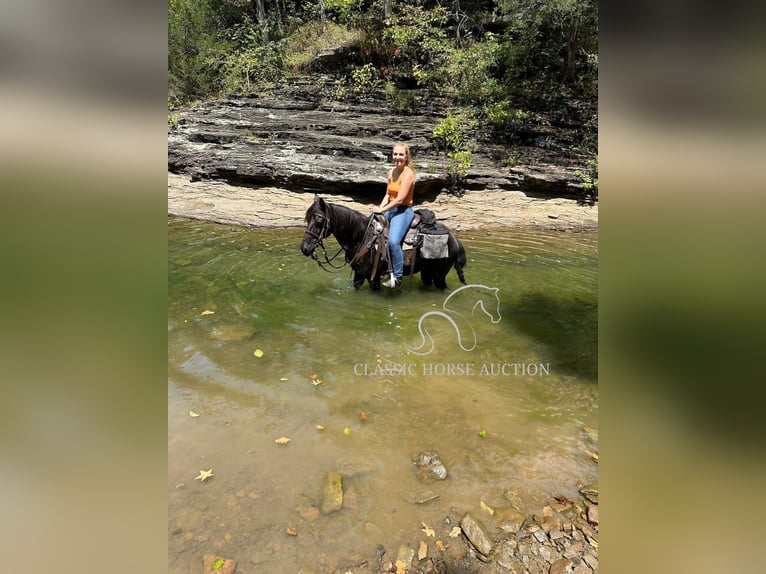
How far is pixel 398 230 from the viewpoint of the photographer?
5738 mm

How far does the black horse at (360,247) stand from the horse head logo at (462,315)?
0.45m

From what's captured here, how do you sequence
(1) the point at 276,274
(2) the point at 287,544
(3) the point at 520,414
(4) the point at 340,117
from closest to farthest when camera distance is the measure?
1. (2) the point at 287,544
2. (3) the point at 520,414
3. (1) the point at 276,274
4. (4) the point at 340,117

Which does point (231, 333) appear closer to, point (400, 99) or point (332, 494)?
point (332, 494)

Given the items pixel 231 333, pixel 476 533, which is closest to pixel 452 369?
pixel 476 533

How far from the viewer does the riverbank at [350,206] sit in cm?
1231

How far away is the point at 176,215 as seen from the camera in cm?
1219

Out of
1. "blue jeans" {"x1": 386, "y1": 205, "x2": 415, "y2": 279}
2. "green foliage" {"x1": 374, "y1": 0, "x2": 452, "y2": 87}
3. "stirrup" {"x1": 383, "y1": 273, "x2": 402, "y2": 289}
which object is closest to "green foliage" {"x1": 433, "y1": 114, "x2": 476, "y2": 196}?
"green foliage" {"x1": 374, "y1": 0, "x2": 452, "y2": 87}

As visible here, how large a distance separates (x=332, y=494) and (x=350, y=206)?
1119 centimetres

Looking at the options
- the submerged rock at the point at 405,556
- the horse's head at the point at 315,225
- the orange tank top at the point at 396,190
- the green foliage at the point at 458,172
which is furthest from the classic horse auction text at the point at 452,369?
the green foliage at the point at 458,172

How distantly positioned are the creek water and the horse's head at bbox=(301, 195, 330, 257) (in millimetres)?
764
